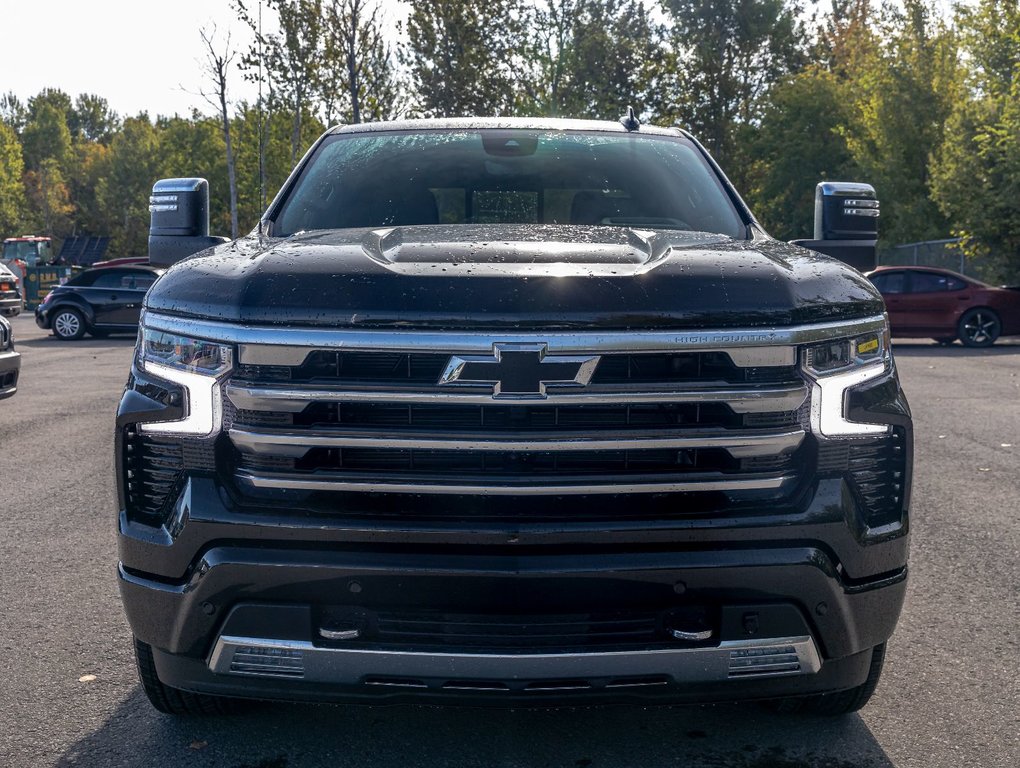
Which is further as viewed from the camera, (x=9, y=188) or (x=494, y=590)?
(x=9, y=188)

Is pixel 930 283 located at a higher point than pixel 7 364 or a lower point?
lower

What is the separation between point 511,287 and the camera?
2846 mm

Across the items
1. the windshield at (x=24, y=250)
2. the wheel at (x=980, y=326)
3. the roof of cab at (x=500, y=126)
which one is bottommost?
the windshield at (x=24, y=250)

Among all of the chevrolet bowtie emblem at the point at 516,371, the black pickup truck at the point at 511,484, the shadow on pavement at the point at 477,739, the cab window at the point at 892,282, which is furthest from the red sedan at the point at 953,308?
the chevrolet bowtie emblem at the point at 516,371

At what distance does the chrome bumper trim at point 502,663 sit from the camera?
9.03 ft

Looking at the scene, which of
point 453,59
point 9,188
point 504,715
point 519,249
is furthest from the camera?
point 9,188

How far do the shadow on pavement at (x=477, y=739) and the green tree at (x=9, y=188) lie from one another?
8990 cm

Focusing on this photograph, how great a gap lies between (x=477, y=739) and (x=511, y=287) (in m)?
1.41

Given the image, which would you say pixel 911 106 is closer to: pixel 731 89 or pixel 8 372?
pixel 731 89

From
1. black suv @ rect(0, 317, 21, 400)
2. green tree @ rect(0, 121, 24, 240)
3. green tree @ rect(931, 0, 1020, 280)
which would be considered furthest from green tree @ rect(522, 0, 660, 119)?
green tree @ rect(0, 121, 24, 240)

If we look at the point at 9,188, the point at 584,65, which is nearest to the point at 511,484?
the point at 584,65

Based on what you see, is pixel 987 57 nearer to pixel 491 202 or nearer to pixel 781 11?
pixel 491 202

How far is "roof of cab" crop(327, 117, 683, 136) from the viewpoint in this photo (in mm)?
4887

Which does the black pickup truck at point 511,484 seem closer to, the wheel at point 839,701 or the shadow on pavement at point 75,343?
the wheel at point 839,701
